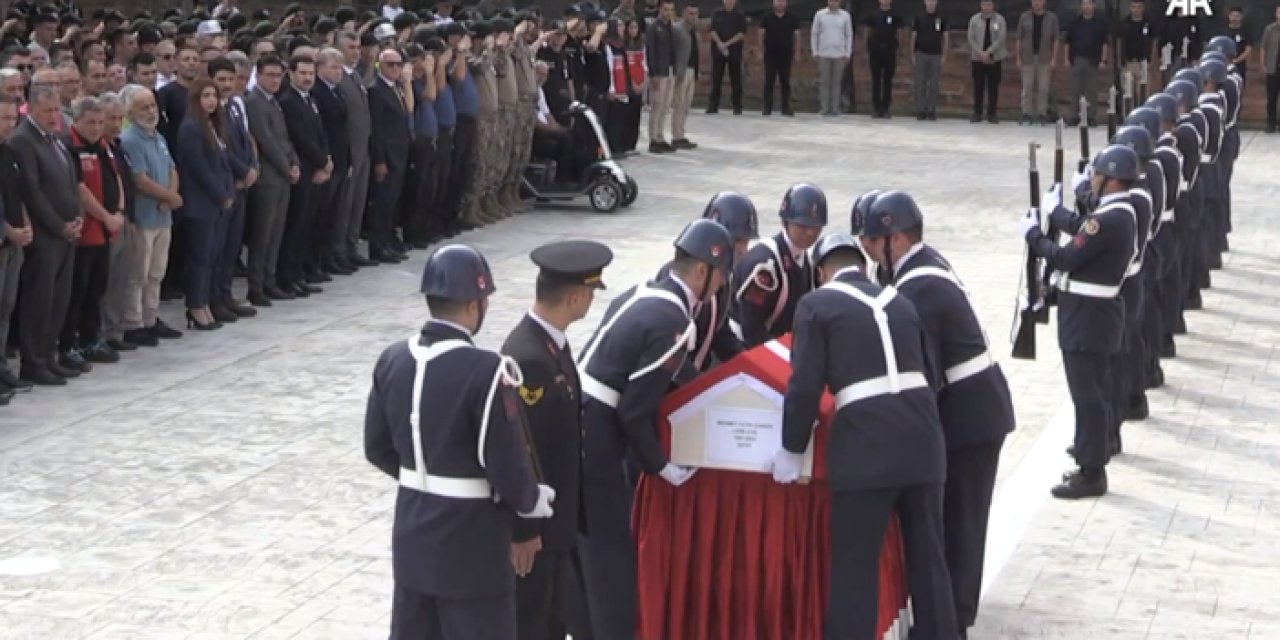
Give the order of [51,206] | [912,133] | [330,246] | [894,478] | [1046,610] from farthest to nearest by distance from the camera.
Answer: [912,133], [330,246], [51,206], [1046,610], [894,478]

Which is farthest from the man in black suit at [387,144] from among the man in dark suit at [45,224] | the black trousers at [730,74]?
the black trousers at [730,74]

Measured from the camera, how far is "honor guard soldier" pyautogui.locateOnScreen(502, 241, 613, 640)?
298 inches

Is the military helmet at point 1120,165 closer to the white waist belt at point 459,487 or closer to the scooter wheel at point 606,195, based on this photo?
the white waist belt at point 459,487

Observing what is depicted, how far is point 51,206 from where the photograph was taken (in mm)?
13367

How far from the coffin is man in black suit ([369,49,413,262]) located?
963cm

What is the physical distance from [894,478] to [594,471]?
1.09 m

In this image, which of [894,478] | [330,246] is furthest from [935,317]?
[330,246]

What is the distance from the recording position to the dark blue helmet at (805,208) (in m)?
9.35

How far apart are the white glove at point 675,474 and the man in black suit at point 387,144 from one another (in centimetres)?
981

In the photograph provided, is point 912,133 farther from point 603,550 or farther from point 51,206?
point 603,550

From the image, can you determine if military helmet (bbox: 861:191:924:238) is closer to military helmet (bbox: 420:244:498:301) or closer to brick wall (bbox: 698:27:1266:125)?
military helmet (bbox: 420:244:498:301)

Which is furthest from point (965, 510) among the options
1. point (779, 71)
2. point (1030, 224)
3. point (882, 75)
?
point (882, 75)

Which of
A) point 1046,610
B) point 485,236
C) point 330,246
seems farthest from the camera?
point 485,236

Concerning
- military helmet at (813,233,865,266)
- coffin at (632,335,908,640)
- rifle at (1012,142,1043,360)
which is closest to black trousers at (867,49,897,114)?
rifle at (1012,142,1043,360)
